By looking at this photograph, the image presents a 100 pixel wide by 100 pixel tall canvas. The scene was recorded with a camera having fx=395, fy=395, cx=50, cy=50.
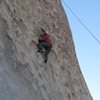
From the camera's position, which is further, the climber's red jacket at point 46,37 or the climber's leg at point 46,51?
the climber's leg at point 46,51

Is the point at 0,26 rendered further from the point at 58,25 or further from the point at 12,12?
the point at 58,25

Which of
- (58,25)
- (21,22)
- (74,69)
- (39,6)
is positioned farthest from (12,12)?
(74,69)

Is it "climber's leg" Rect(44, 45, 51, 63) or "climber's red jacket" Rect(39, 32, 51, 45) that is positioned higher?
"climber's red jacket" Rect(39, 32, 51, 45)

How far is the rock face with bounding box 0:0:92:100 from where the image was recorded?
14.6 meters

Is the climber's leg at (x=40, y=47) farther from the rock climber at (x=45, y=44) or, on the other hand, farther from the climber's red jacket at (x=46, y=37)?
the climber's red jacket at (x=46, y=37)

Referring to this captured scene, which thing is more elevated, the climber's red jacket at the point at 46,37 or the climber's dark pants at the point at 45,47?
the climber's red jacket at the point at 46,37

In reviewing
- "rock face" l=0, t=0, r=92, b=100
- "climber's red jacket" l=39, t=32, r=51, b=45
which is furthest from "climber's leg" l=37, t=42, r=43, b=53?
"climber's red jacket" l=39, t=32, r=51, b=45

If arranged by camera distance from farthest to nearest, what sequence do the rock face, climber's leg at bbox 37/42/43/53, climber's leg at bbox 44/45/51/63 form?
climber's leg at bbox 44/45/51/63
climber's leg at bbox 37/42/43/53
the rock face

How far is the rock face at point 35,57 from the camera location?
14633 mm

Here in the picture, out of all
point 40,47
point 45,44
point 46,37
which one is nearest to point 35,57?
point 40,47

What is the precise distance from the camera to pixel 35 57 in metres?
16.7

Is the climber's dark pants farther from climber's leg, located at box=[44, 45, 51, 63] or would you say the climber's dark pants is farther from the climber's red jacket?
the climber's red jacket

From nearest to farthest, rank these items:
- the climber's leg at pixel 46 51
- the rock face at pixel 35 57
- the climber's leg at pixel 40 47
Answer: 1. the rock face at pixel 35 57
2. the climber's leg at pixel 40 47
3. the climber's leg at pixel 46 51

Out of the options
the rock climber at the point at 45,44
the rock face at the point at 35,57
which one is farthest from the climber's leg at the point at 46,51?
the rock face at the point at 35,57
